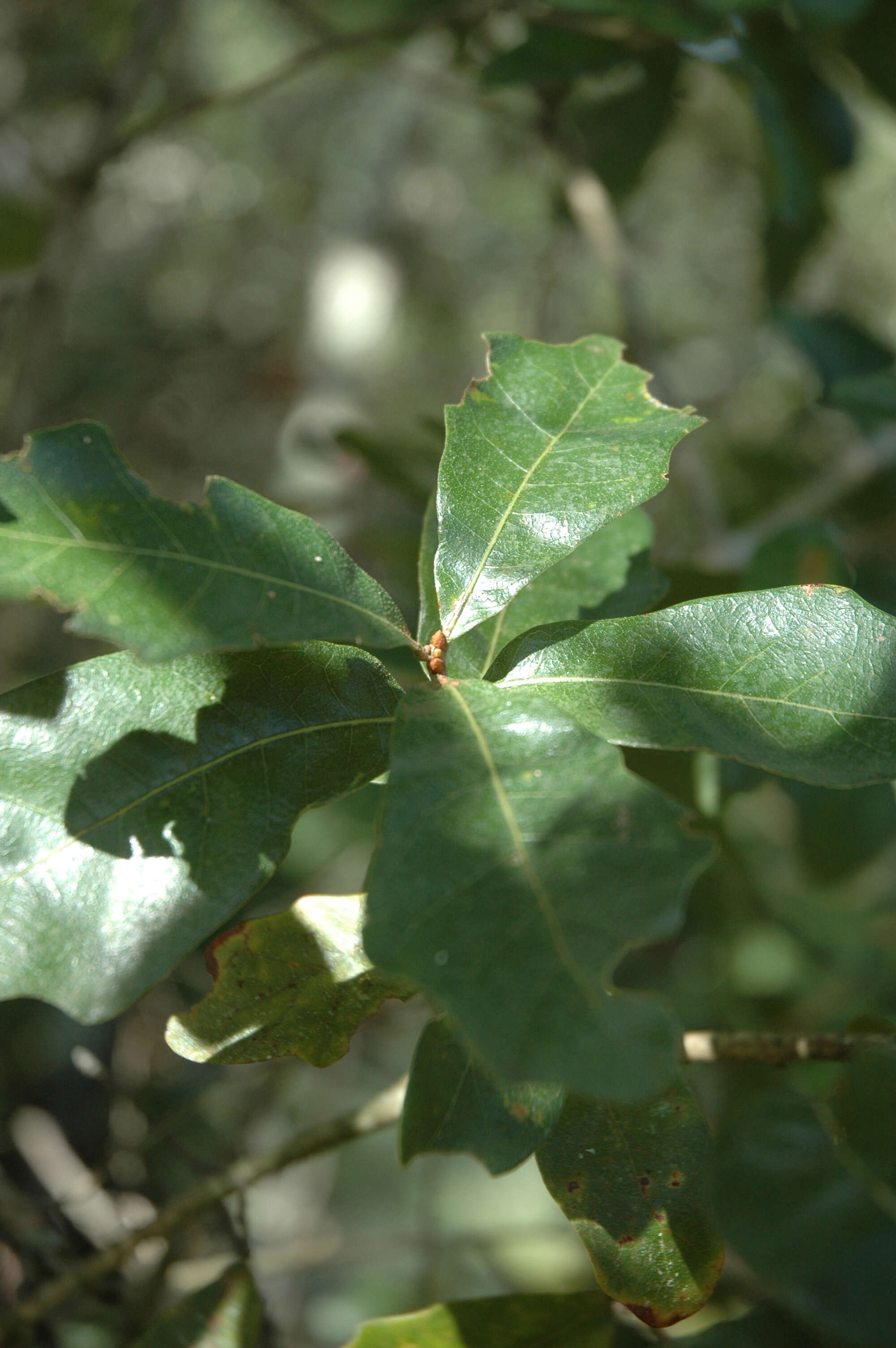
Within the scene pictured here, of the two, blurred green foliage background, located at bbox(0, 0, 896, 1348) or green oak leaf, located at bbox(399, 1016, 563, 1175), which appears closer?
green oak leaf, located at bbox(399, 1016, 563, 1175)

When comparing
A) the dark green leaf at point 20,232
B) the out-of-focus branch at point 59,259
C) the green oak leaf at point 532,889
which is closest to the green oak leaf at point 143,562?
the green oak leaf at point 532,889

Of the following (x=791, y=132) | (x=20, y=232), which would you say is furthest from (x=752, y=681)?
(x=20, y=232)

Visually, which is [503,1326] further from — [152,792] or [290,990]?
[152,792]

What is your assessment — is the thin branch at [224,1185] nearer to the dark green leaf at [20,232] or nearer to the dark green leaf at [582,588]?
the dark green leaf at [582,588]

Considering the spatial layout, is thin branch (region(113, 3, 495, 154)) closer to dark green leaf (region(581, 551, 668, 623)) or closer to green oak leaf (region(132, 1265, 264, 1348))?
dark green leaf (region(581, 551, 668, 623))

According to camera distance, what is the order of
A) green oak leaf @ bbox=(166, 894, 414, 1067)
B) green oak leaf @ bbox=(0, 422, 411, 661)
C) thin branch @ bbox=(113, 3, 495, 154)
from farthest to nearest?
thin branch @ bbox=(113, 3, 495, 154)
green oak leaf @ bbox=(166, 894, 414, 1067)
green oak leaf @ bbox=(0, 422, 411, 661)

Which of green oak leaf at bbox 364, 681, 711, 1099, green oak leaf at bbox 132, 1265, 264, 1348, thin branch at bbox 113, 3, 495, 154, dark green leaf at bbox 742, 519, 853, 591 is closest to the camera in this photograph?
green oak leaf at bbox 364, 681, 711, 1099

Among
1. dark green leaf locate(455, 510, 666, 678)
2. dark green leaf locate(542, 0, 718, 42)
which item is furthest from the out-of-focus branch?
dark green leaf locate(455, 510, 666, 678)
